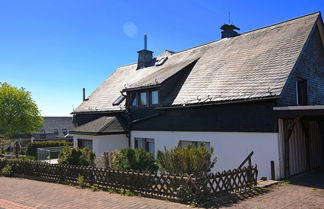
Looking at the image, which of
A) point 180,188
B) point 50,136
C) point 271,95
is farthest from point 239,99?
point 50,136

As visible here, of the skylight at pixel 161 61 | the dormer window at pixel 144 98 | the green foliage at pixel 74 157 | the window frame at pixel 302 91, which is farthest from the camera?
the skylight at pixel 161 61

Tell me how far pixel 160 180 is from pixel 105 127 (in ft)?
32.8

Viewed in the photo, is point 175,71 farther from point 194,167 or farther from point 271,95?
point 194,167

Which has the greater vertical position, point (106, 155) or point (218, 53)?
point (218, 53)

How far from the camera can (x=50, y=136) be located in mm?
45688

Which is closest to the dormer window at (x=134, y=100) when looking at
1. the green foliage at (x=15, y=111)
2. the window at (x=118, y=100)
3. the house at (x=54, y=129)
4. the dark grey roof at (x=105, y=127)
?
the dark grey roof at (x=105, y=127)

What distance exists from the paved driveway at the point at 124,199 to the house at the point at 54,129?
34.5m

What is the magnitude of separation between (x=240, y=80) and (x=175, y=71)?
17.9 feet

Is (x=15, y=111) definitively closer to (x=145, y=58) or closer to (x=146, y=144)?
(x=145, y=58)

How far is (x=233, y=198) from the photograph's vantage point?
357 inches

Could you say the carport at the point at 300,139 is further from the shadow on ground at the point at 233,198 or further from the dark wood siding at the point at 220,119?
the shadow on ground at the point at 233,198

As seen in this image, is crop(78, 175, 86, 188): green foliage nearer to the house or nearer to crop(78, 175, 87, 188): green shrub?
crop(78, 175, 87, 188): green shrub

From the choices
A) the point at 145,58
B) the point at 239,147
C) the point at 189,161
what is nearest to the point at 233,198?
the point at 189,161

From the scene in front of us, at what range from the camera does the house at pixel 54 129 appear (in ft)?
146
